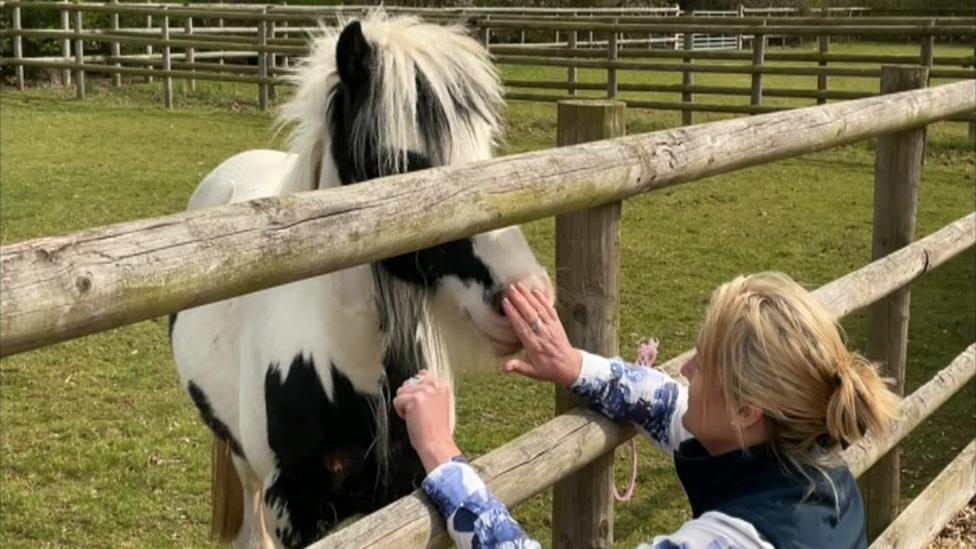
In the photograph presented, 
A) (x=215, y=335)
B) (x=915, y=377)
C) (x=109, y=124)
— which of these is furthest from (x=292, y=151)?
(x=109, y=124)

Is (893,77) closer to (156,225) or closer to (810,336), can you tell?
(810,336)

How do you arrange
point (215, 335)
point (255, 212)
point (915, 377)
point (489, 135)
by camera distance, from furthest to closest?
point (915, 377)
point (215, 335)
point (489, 135)
point (255, 212)

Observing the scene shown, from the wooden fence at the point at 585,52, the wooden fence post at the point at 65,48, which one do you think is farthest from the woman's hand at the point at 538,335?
the wooden fence post at the point at 65,48

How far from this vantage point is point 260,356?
2643 millimetres

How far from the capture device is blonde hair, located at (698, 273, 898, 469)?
1.65 metres

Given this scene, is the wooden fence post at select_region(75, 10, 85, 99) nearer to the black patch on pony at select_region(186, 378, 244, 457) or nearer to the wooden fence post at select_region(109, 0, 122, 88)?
the wooden fence post at select_region(109, 0, 122, 88)

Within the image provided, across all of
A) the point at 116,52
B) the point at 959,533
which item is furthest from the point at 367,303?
the point at 116,52

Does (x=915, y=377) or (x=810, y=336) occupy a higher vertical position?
(x=810, y=336)

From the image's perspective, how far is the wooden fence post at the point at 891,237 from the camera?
A: 3.74 meters

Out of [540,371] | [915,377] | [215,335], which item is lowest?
[915,377]

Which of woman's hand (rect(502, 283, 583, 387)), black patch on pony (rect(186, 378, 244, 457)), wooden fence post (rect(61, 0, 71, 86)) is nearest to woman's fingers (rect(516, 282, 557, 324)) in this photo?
woman's hand (rect(502, 283, 583, 387))

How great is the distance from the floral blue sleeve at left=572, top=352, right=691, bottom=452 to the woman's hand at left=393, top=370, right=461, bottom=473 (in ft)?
1.22

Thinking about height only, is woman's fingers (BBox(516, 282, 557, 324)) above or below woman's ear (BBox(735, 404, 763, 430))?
above

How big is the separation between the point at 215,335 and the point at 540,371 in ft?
4.87
